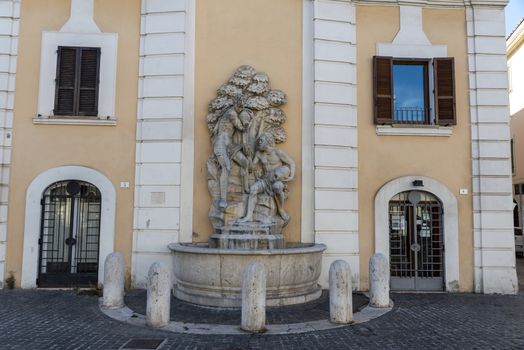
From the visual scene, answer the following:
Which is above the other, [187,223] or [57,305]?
[187,223]

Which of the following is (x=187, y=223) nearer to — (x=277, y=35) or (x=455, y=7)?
(x=277, y=35)

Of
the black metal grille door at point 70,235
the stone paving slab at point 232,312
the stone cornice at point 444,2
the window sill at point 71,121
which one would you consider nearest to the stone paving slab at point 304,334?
the stone paving slab at point 232,312

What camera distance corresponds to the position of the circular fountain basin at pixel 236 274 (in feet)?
23.7

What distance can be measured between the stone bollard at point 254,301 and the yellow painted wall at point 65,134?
4.00m

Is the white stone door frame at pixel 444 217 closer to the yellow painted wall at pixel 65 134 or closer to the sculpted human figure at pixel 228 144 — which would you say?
the sculpted human figure at pixel 228 144

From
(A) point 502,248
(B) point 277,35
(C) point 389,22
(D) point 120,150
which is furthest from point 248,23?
(A) point 502,248

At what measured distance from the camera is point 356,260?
29.9 feet

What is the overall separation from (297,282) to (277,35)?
5.54 m

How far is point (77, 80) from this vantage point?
9375 millimetres

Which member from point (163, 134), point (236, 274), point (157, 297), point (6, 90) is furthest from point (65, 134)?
point (236, 274)

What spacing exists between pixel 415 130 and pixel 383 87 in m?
1.24

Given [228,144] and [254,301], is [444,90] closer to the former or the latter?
[228,144]

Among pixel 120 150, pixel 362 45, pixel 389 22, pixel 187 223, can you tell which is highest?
pixel 389 22

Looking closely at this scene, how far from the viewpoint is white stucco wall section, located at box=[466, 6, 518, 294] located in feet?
30.3
